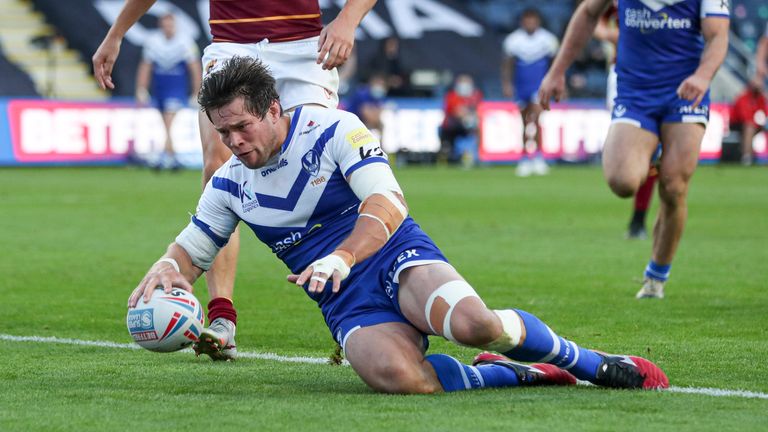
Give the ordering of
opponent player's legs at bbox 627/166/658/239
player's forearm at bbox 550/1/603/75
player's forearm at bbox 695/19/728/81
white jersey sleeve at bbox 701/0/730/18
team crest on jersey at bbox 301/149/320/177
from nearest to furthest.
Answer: team crest on jersey at bbox 301/149/320/177 < player's forearm at bbox 695/19/728/81 < white jersey sleeve at bbox 701/0/730/18 < player's forearm at bbox 550/1/603/75 < opponent player's legs at bbox 627/166/658/239

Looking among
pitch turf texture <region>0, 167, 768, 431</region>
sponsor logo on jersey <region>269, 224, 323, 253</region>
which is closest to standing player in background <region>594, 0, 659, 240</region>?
pitch turf texture <region>0, 167, 768, 431</region>

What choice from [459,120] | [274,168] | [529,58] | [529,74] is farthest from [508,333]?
[459,120]

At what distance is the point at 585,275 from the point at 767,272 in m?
1.24

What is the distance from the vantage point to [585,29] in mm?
8570

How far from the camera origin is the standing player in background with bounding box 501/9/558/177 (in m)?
24.7

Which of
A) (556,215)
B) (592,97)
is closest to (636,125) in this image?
(556,215)

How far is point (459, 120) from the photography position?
28.0 meters

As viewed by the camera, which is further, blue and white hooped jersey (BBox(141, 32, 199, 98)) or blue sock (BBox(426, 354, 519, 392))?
blue and white hooped jersey (BBox(141, 32, 199, 98))

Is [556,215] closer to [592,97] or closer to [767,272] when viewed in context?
[767,272]

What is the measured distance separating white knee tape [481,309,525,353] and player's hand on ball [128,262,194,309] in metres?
1.15

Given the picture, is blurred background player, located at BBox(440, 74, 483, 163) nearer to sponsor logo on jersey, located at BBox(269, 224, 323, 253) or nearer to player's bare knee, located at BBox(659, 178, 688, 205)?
player's bare knee, located at BBox(659, 178, 688, 205)

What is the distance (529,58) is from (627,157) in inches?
664

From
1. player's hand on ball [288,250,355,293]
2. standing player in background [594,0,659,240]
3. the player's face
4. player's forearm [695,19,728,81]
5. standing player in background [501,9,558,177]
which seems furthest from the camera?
standing player in background [501,9,558,177]

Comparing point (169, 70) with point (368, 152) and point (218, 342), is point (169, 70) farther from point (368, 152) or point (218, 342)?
point (368, 152)
